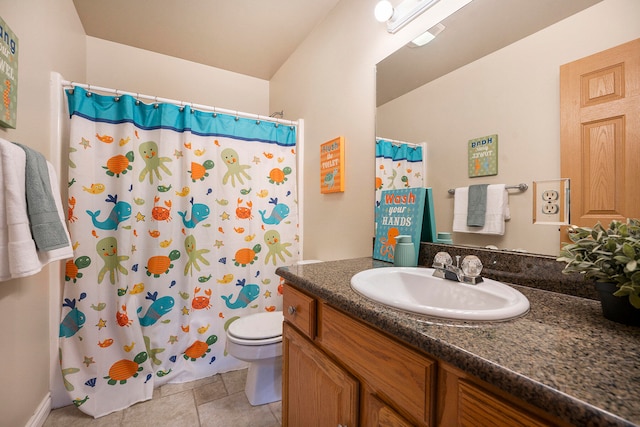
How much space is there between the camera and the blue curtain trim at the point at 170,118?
63.6 inches

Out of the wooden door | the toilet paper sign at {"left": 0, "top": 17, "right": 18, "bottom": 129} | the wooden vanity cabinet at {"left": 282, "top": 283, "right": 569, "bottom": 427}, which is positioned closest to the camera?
the wooden vanity cabinet at {"left": 282, "top": 283, "right": 569, "bottom": 427}

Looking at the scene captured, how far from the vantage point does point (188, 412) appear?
5.01 feet

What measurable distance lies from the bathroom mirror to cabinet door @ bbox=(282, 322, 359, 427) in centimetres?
70

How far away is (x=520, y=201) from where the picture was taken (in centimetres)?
91

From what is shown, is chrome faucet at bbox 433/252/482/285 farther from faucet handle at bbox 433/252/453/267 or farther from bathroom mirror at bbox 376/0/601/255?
bathroom mirror at bbox 376/0/601/255

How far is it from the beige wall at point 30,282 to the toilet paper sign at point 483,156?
6.16 feet

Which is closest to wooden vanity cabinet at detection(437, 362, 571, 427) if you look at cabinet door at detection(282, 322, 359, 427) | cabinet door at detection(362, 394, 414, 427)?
cabinet door at detection(362, 394, 414, 427)

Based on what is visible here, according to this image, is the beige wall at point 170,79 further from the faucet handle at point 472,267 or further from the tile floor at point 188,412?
the faucet handle at point 472,267

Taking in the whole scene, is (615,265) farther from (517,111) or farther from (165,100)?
(165,100)

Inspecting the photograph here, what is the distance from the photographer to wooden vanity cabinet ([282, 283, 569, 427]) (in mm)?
448

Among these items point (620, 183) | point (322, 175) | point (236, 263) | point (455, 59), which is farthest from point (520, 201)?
point (236, 263)

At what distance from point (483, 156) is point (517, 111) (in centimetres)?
17

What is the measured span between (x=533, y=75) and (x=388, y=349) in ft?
3.14

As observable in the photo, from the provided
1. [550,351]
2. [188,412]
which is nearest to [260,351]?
[188,412]
